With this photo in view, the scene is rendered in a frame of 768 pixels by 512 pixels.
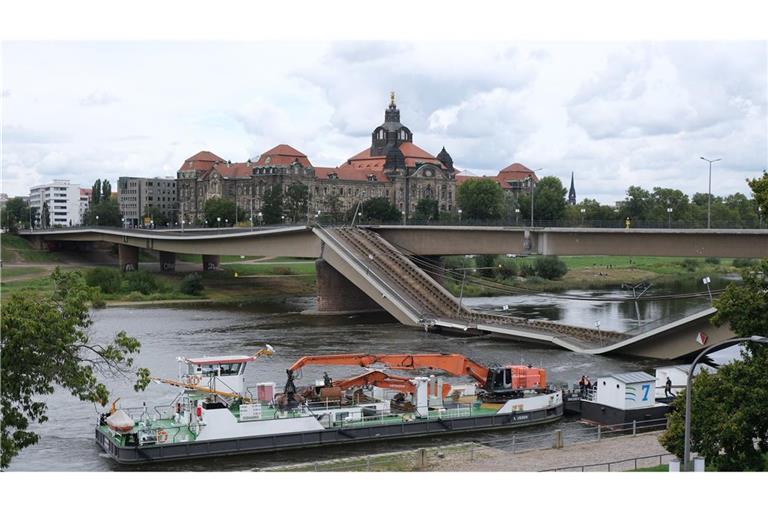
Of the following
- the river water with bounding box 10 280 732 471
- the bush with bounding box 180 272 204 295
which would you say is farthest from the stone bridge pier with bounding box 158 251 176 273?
→ the river water with bounding box 10 280 732 471

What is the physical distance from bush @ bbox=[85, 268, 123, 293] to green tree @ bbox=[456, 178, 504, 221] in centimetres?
8013

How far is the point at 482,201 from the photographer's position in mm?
184125

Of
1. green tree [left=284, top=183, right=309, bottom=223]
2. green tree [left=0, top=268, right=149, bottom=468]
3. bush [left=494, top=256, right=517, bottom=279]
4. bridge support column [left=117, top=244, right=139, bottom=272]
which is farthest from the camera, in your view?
green tree [left=284, top=183, right=309, bottom=223]

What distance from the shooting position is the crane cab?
48.8m

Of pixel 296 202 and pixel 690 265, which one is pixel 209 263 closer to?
pixel 296 202

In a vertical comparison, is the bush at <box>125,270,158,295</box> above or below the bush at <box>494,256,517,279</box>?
below

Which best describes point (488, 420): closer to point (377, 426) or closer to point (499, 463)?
point (377, 426)

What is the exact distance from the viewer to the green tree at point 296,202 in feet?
618

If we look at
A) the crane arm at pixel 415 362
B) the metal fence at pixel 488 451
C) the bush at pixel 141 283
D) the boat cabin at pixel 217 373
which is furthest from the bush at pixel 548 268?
the boat cabin at pixel 217 373

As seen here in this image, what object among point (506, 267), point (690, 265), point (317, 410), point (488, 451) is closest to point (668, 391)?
point (488, 451)

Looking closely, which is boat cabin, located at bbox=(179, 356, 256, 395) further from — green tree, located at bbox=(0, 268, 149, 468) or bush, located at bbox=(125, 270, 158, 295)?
bush, located at bbox=(125, 270, 158, 295)

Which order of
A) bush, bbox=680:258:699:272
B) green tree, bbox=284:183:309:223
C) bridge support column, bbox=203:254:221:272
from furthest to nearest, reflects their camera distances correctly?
green tree, bbox=284:183:309:223
bush, bbox=680:258:699:272
bridge support column, bbox=203:254:221:272

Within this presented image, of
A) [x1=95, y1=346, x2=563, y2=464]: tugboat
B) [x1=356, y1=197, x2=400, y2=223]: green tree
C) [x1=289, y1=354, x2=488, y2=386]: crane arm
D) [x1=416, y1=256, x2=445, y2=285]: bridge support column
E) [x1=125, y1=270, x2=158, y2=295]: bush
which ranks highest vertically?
[x1=356, y1=197, x2=400, y2=223]: green tree

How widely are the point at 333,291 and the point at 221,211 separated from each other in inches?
3794
